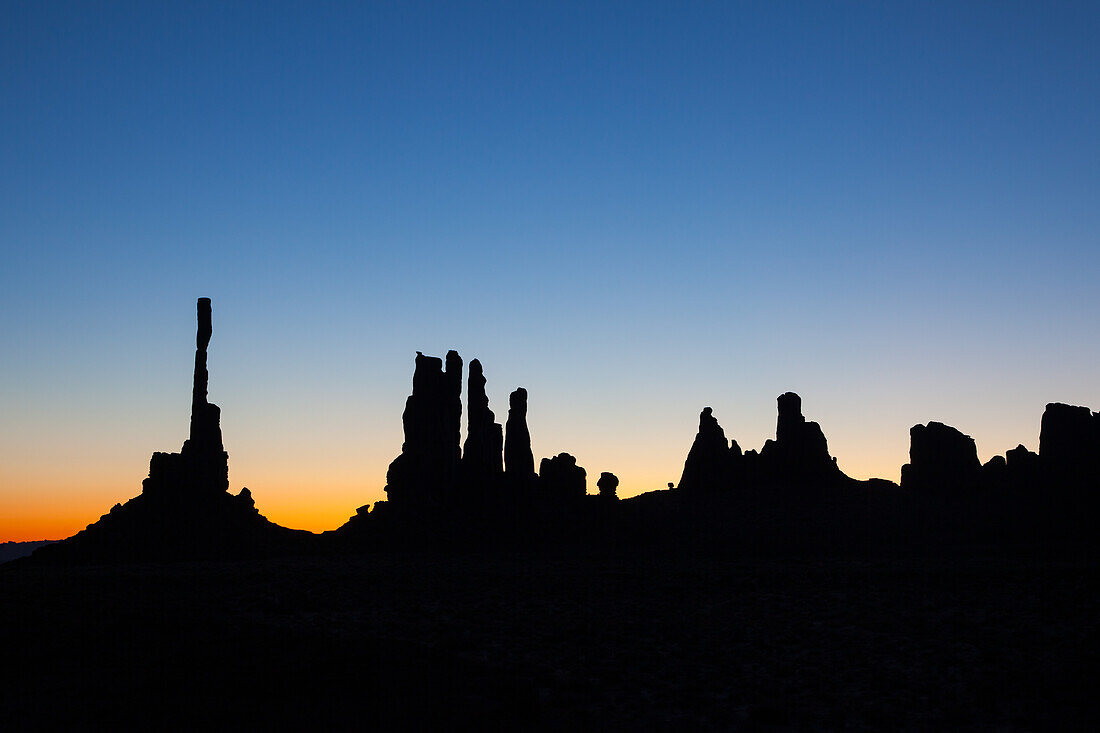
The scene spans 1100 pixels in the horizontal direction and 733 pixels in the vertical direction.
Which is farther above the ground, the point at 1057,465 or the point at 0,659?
the point at 1057,465

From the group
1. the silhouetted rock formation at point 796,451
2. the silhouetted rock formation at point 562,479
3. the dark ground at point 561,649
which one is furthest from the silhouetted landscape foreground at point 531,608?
the silhouetted rock formation at point 796,451

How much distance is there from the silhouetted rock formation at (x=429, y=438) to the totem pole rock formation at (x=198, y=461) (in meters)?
15.5

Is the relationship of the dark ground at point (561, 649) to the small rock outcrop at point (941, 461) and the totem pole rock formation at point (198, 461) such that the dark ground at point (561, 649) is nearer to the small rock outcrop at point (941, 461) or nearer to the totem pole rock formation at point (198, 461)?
the totem pole rock formation at point (198, 461)

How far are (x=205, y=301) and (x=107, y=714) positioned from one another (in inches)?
2261

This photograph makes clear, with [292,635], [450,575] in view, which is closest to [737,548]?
[450,575]

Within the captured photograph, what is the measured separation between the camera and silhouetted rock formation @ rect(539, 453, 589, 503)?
9144cm

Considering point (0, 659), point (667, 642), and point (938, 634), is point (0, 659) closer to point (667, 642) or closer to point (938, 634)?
point (667, 642)

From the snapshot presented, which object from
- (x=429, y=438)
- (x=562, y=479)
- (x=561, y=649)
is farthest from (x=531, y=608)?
(x=562, y=479)

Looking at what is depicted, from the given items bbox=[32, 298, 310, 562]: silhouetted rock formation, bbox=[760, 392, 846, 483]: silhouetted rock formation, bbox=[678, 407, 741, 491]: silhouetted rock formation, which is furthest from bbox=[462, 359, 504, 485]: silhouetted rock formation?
bbox=[760, 392, 846, 483]: silhouetted rock formation

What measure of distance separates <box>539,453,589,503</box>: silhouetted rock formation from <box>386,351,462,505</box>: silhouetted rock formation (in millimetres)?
9735

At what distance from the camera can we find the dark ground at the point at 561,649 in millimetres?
29312

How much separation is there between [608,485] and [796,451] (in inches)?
905

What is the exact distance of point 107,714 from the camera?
28.5 m

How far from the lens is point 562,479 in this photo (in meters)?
92.3
